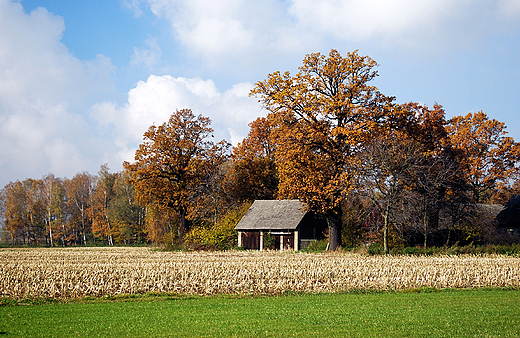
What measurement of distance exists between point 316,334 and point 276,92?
2782 cm

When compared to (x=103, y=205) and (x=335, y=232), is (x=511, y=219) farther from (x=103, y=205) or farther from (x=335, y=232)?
(x=103, y=205)

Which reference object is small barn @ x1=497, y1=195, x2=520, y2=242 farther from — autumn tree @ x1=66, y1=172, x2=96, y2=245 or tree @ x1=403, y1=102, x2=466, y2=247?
autumn tree @ x1=66, y1=172, x2=96, y2=245

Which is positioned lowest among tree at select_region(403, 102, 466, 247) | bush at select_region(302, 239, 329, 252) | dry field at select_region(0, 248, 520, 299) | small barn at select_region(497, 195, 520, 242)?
bush at select_region(302, 239, 329, 252)

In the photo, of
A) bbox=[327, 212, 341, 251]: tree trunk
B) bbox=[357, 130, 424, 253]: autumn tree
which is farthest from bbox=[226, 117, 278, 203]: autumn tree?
bbox=[357, 130, 424, 253]: autumn tree

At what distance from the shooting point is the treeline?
34812mm

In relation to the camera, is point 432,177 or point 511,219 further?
point 511,219

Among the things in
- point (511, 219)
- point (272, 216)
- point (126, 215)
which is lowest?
point (126, 215)

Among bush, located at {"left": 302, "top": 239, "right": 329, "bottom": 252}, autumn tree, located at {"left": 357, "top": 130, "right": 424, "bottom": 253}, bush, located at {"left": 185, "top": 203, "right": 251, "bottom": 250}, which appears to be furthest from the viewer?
bush, located at {"left": 185, "top": 203, "right": 251, "bottom": 250}

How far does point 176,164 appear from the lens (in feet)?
160

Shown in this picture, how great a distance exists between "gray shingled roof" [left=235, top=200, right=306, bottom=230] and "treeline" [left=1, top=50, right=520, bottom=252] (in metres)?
2.05

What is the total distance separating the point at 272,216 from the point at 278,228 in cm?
256

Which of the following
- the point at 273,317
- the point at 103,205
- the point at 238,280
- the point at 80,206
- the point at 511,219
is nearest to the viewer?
the point at 273,317

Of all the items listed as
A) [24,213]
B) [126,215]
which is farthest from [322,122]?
[24,213]

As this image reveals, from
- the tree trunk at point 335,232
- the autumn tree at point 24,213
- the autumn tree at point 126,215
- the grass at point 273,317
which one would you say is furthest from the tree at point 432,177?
the autumn tree at point 24,213
